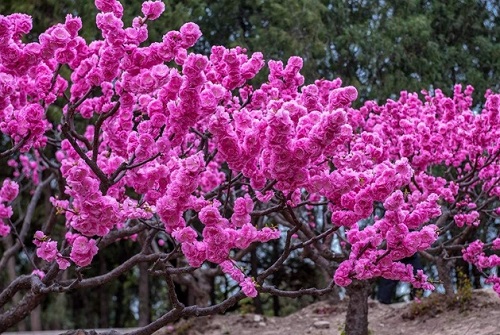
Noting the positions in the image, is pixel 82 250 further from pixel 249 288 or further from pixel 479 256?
pixel 479 256

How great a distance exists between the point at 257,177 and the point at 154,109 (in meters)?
0.82

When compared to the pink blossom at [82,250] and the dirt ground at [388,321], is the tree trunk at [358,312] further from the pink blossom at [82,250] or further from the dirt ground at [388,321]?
the pink blossom at [82,250]

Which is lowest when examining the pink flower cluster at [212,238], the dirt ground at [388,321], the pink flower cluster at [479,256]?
the dirt ground at [388,321]

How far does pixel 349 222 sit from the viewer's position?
3.55m

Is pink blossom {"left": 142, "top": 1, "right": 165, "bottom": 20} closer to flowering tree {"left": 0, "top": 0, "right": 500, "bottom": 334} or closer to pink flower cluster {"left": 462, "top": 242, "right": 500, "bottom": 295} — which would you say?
flowering tree {"left": 0, "top": 0, "right": 500, "bottom": 334}

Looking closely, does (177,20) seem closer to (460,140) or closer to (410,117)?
(410,117)

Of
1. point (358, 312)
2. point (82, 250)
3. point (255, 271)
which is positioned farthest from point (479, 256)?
point (255, 271)

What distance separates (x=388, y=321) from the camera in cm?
862

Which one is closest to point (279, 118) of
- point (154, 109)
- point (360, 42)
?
point (154, 109)

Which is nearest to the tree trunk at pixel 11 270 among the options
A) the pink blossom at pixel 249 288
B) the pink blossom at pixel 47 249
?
the pink blossom at pixel 47 249

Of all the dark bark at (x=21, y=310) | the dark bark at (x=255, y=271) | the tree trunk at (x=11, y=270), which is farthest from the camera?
the dark bark at (x=255, y=271)

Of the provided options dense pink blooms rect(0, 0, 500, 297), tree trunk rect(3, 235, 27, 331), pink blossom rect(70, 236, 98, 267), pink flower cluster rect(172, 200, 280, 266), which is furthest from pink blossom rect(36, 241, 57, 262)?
tree trunk rect(3, 235, 27, 331)

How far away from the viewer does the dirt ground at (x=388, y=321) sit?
295 inches

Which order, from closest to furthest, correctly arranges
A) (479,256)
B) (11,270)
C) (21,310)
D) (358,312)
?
(21,310) < (479,256) < (358,312) < (11,270)
